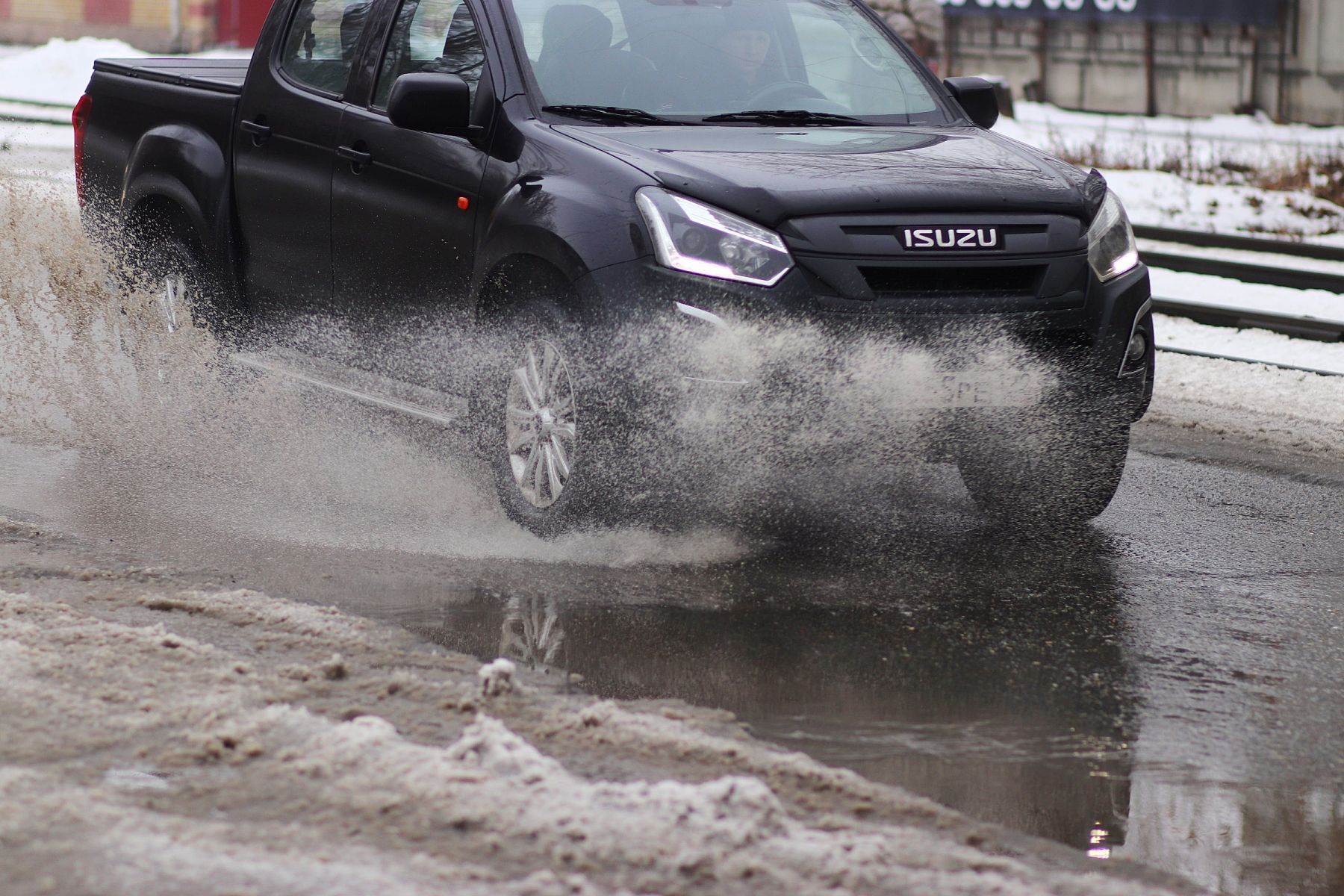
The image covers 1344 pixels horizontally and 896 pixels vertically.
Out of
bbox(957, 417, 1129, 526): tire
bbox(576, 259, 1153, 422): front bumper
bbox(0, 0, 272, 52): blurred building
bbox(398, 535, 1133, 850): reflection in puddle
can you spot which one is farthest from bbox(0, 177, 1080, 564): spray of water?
bbox(0, 0, 272, 52): blurred building

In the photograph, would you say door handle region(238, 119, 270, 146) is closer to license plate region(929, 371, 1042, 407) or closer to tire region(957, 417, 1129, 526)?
tire region(957, 417, 1129, 526)

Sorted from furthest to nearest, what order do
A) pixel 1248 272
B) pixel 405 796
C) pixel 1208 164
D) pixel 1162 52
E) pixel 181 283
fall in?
pixel 1162 52, pixel 1208 164, pixel 1248 272, pixel 181 283, pixel 405 796

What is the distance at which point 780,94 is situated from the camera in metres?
6.48

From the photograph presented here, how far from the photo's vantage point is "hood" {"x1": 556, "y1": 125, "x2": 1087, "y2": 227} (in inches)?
214

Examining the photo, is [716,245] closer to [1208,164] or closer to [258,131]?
[258,131]

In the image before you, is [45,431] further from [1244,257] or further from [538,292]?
[1244,257]

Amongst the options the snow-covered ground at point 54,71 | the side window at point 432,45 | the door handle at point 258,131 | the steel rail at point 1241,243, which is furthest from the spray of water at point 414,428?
the snow-covered ground at point 54,71

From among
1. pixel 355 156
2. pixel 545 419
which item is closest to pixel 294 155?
pixel 355 156

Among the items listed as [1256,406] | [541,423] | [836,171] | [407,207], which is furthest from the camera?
[1256,406]

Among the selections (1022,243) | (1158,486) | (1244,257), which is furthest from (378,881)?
(1244,257)

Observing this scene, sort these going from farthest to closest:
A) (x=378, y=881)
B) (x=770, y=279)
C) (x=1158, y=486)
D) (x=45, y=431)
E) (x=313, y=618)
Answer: (x=45, y=431)
(x=1158, y=486)
(x=770, y=279)
(x=313, y=618)
(x=378, y=881)

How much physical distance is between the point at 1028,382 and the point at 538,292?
1.52 metres

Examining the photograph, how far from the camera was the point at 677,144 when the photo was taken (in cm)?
578

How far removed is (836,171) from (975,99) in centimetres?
164
